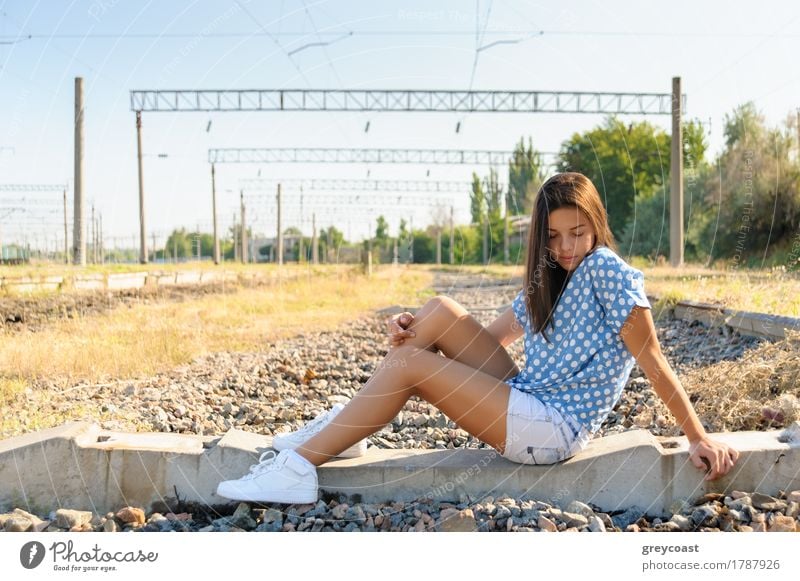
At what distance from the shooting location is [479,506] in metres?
2.48

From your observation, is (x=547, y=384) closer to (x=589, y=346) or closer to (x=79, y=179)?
(x=589, y=346)

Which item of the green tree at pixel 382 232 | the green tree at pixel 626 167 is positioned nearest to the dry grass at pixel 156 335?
the green tree at pixel 382 232

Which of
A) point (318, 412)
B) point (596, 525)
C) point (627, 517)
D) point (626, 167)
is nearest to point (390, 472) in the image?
point (596, 525)

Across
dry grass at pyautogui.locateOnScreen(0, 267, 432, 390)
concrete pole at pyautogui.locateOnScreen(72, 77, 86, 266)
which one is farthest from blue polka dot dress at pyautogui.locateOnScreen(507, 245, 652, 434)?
concrete pole at pyautogui.locateOnScreen(72, 77, 86, 266)

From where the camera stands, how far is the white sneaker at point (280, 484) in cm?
247

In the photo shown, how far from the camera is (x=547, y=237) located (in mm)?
2512

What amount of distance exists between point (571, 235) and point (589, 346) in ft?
1.20

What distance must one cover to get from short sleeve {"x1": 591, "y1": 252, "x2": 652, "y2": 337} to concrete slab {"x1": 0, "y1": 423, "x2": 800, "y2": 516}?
1.71 ft

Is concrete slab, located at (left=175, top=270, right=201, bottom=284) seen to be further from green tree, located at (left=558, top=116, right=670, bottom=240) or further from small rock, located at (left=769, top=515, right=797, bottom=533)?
green tree, located at (left=558, top=116, right=670, bottom=240)

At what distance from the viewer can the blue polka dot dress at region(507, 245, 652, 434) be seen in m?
2.38

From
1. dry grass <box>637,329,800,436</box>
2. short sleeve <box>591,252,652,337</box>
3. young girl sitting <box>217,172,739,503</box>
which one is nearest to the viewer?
short sleeve <box>591,252,652,337</box>
